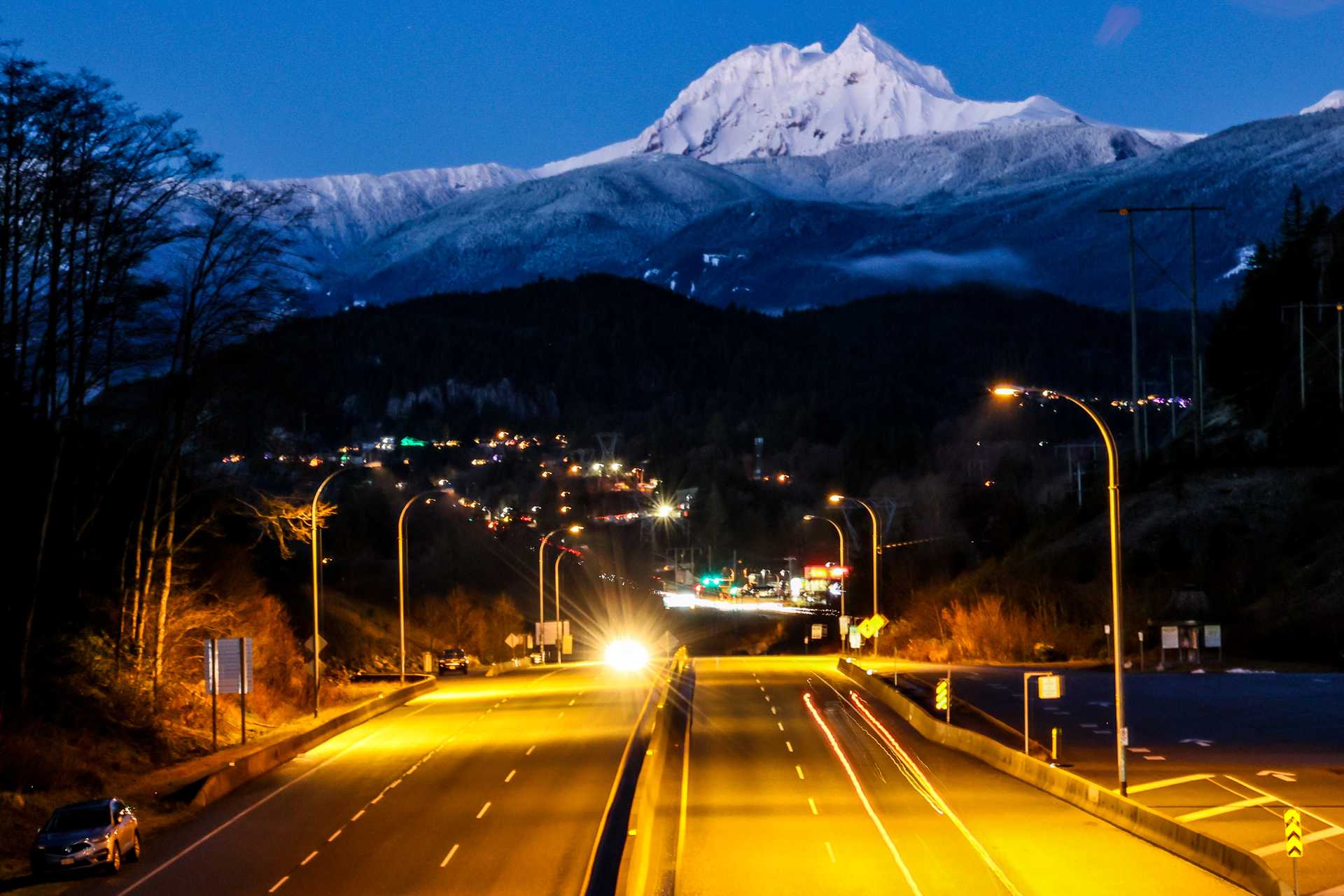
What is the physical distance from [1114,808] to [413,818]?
13.8 meters

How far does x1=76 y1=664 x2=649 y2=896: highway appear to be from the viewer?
936 inches

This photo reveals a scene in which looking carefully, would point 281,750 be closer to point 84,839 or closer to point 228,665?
point 228,665

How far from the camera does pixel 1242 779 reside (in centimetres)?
3219

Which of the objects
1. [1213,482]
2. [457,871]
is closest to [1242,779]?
[457,871]

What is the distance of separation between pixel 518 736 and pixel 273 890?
22.9 meters

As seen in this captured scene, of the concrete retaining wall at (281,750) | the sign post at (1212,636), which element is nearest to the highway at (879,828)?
the concrete retaining wall at (281,750)

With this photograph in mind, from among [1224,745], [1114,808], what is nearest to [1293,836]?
[1114,808]

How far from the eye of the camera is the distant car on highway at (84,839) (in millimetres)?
23891

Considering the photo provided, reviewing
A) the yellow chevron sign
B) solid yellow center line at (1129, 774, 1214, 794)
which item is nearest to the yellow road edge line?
solid yellow center line at (1129, 774, 1214, 794)

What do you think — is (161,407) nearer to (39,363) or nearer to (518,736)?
(39,363)

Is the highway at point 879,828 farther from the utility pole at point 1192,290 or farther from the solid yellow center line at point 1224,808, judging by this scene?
the utility pole at point 1192,290

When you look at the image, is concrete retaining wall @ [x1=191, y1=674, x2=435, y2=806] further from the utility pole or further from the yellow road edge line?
the utility pole

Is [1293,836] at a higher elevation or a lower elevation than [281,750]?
higher

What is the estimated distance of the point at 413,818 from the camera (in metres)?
30.2
